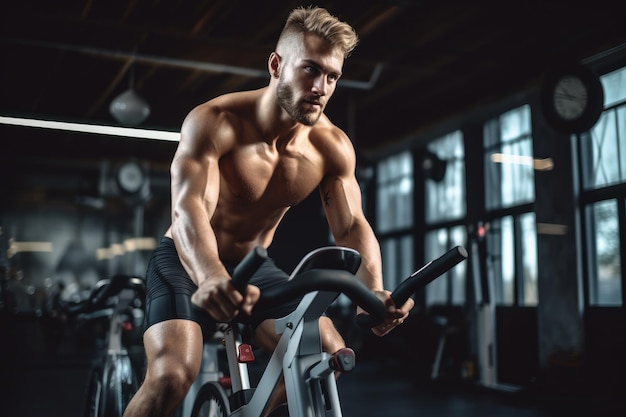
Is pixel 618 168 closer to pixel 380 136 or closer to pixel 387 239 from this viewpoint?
pixel 380 136

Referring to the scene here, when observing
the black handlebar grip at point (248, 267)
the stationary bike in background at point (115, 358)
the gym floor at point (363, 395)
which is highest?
the black handlebar grip at point (248, 267)

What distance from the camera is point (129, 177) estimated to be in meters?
7.26

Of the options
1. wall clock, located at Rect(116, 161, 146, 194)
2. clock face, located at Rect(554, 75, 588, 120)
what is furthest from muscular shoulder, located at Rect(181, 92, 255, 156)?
wall clock, located at Rect(116, 161, 146, 194)

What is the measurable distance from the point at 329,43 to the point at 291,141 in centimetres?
38

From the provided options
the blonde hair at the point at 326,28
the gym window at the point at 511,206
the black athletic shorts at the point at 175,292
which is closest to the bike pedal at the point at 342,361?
the black athletic shorts at the point at 175,292

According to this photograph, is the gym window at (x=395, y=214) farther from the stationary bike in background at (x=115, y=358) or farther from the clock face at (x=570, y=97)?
the stationary bike in background at (x=115, y=358)

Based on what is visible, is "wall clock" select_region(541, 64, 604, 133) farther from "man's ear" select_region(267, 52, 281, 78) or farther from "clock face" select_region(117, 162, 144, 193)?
"clock face" select_region(117, 162, 144, 193)

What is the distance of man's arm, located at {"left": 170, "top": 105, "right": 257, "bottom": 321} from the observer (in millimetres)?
1170

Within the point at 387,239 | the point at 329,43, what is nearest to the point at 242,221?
the point at 329,43

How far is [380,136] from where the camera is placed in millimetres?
8609

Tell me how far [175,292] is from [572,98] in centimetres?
367

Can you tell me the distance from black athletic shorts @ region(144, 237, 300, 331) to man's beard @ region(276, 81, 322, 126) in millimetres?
477

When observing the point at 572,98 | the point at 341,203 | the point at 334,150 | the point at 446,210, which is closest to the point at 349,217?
the point at 341,203

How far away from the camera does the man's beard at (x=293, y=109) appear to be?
1.56 m
